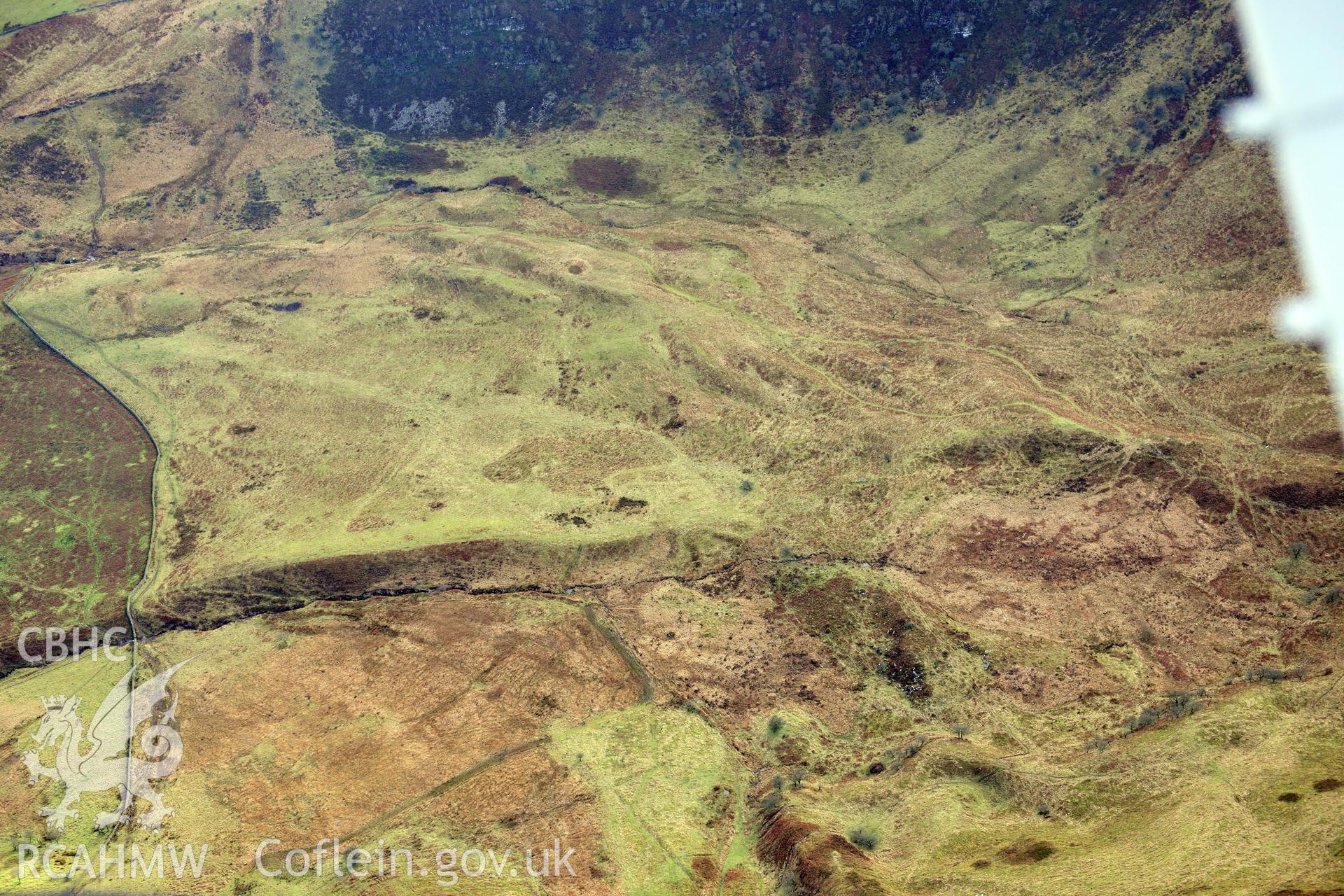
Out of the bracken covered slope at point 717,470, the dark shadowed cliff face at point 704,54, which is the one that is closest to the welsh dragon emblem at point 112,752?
the bracken covered slope at point 717,470

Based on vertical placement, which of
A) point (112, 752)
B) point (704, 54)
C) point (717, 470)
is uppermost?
point (704, 54)

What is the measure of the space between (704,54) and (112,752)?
6581cm

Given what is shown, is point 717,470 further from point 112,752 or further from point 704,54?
point 704,54

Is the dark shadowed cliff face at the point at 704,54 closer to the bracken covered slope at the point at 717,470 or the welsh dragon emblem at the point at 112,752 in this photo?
the bracken covered slope at the point at 717,470

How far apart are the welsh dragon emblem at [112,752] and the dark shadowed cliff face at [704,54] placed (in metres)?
55.7

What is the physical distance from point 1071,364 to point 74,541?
191 feet

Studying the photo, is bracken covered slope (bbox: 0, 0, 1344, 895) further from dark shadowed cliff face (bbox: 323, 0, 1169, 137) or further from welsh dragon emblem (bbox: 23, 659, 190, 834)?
dark shadowed cliff face (bbox: 323, 0, 1169, 137)

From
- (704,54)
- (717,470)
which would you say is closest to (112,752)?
(717,470)

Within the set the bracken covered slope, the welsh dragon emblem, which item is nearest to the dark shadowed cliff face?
the bracken covered slope

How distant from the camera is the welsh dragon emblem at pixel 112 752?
35.4 metres

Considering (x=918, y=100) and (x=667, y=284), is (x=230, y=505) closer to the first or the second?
(x=667, y=284)

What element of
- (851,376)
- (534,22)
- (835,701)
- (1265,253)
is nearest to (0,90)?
(534,22)

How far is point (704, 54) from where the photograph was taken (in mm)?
76250

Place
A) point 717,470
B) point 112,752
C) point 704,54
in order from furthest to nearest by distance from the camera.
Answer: point 704,54 < point 717,470 < point 112,752
